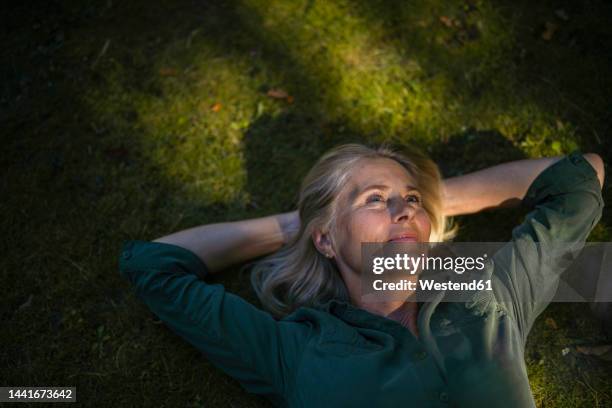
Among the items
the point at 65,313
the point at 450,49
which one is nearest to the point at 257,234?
the point at 65,313

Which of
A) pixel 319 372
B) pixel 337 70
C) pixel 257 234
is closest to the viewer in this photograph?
pixel 319 372

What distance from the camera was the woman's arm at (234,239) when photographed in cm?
398

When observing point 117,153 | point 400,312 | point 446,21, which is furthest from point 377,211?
point 446,21

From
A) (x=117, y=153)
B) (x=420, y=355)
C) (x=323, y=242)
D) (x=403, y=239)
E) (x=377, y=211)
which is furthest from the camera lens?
(x=117, y=153)

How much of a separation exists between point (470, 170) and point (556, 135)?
892mm

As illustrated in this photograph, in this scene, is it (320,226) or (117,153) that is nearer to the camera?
(320,226)

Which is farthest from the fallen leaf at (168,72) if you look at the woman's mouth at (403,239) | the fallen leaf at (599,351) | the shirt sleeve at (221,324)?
the fallen leaf at (599,351)

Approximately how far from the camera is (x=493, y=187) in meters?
4.14

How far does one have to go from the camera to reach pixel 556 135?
185 inches

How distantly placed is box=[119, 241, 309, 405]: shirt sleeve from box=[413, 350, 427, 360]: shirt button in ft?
2.46

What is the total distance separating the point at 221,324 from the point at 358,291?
3.28 feet

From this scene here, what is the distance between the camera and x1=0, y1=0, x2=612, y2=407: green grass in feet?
13.4

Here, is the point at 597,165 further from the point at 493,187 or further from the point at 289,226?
the point at 289,226

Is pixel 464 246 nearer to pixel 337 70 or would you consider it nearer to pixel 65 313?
pixel 337 70
